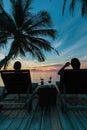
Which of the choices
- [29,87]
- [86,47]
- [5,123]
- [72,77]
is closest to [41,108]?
[29,87]

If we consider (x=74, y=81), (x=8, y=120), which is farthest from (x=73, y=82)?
(x=8, y=120)

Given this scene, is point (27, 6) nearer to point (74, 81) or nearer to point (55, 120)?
point (74, 81)

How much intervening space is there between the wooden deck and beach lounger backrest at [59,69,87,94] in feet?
1.49

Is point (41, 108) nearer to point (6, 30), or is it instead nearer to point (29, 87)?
point (29, 87)

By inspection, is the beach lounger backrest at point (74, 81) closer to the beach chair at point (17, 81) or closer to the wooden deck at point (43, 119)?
the wooden deck at point (43, 119)

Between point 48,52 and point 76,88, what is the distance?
33.4 feet

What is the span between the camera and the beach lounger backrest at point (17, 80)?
17.3ft

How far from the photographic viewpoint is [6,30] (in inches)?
567

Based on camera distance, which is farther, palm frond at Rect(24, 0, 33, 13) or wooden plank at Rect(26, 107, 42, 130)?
palm frond at Rect(24, 0, 33, 13)

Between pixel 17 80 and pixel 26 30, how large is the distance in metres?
10.2

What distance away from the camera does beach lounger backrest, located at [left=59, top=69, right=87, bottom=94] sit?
5.12 m

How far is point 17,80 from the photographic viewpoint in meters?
5.35

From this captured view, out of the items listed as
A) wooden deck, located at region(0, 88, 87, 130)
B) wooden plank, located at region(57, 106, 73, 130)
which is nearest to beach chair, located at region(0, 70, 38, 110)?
wooden deck, located at region(0, 88, 87, 130)

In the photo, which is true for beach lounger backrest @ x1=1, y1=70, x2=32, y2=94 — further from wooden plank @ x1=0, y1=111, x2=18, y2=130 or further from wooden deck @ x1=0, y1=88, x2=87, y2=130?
wooden plank @ x1=0, y1=111, x2=18, y2=130
